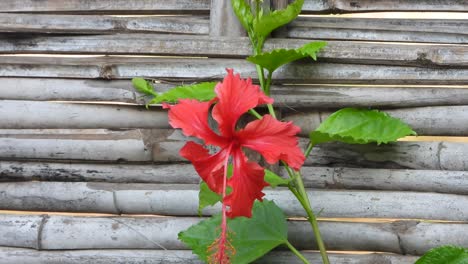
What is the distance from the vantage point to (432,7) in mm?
910

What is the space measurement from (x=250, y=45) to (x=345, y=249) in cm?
32

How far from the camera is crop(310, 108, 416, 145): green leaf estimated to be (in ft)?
2.55

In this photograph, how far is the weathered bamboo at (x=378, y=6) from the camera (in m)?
0.91

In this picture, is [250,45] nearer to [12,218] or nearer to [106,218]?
[106,218]

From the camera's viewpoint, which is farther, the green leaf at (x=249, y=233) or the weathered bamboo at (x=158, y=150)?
the weathered bamboo at (x=158, y=150)

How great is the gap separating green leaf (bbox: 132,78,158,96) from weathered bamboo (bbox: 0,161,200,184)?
0.11 m

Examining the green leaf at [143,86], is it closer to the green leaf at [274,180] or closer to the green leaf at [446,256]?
the green leaf at [274,180]

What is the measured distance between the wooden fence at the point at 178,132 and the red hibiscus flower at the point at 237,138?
0.25 meters

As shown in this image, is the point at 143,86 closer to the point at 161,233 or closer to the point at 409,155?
the point at 161,233

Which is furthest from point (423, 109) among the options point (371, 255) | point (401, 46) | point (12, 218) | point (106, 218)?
point (12, 218)

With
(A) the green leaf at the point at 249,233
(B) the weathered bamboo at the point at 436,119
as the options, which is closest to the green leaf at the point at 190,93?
(A) the green leaf at the point at 249,233

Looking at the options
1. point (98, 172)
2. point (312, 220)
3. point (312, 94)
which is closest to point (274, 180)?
point (312, 220)

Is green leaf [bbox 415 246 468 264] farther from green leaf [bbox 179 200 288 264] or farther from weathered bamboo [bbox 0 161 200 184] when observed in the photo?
weathered bamboo [bbox 0 161 200 184]

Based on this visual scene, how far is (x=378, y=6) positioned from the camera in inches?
36.1
